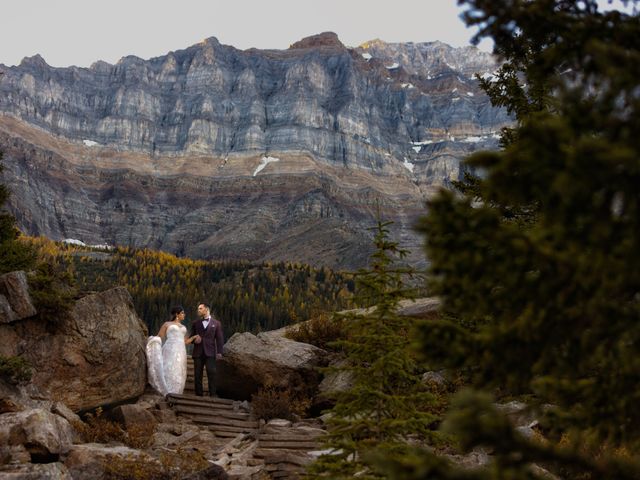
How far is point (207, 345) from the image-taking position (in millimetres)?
15422

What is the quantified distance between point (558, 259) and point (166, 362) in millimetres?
13787

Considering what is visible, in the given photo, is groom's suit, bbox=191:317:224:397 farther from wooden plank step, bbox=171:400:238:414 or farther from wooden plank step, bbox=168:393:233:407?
wooden plank step, bbox=171:400:238:414

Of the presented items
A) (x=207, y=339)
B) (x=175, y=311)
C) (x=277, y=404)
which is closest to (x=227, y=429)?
(x=277, y=404)

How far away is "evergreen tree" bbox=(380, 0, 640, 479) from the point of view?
2807 mm

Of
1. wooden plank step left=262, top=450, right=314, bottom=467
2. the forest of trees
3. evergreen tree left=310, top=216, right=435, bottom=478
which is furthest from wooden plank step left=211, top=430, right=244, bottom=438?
the forest of trees

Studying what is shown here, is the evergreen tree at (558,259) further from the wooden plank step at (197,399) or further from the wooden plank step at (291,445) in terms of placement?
the wooden plank step at (197,399)

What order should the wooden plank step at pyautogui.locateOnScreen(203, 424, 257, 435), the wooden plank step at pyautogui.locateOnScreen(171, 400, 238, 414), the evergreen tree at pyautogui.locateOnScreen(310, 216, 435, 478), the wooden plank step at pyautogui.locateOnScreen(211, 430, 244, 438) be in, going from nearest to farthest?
the evergreen tree at pyautogui.locateOnScreen(310, 216, 435, 478), the wooden plank step at pyautogui.locateOnScreen(211, 430, 244, 438), the wooden plank step at pyautogui.locateOnScreen(203, 424, 257, 435), the wooden plank step at pyautogui.locateOnScreen(171, 400, 238, 414)

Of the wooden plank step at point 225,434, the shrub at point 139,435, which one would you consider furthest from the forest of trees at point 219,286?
the shrub at point 139,435

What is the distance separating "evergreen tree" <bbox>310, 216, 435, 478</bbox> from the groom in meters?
9.34

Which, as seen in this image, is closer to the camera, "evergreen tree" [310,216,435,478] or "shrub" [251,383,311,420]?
"evergreen tree" [310,216,435,478]

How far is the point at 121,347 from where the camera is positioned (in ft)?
48.2

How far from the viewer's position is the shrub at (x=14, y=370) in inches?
446

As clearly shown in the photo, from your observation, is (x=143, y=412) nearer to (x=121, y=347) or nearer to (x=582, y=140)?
(x=121, y=347)

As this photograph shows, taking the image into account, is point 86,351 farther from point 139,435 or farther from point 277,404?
point 277,404
